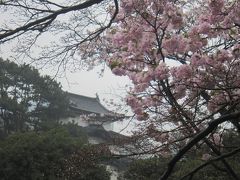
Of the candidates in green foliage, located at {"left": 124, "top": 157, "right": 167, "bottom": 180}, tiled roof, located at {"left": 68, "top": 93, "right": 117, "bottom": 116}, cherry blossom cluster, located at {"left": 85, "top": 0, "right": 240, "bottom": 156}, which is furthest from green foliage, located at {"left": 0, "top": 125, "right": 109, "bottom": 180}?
tiled roof, located at {"left": 68, "top": 93, "right": 117, "bottom": 116}

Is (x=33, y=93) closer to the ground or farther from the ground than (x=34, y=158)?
farther from the ground

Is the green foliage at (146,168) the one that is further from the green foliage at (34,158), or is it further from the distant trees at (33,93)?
the distant trees at (33,93)

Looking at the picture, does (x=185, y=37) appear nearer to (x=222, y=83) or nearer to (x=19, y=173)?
(x=222, y=83)

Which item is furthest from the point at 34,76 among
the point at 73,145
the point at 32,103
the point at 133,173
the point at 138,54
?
the point at 138,54

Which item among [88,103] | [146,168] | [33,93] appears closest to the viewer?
[146,168]

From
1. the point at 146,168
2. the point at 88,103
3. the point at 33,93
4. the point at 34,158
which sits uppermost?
the point at 88,103

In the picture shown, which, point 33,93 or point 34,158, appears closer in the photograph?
point 34,158

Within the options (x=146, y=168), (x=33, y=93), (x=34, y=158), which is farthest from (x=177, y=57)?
(x=33, y=93)

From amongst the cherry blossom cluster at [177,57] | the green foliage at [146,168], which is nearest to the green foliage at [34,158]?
the green foliage at [146,168]

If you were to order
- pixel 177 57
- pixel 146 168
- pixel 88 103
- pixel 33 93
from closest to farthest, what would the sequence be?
1. pixel 177 57
2. pixel 146 168
3. pixel 33 93
4. pixel 88 103

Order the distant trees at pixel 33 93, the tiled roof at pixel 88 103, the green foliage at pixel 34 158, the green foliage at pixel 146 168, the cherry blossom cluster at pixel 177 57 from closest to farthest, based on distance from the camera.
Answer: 1. the cherry blossom cluster at pixel 177 57
2. the green foliage at pixel 146 168
3. the green foliage at pixel 34 158
4. the distant trees at pixel 33 93
5. the tiled roof at pixel 88 103

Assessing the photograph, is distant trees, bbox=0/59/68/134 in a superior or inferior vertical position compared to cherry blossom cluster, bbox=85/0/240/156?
superior

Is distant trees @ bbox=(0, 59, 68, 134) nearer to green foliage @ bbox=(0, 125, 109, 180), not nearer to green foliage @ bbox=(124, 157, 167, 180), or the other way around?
green foliage @ bbox=(0, 125, 109, 180)

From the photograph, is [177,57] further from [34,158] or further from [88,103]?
[88,103]
